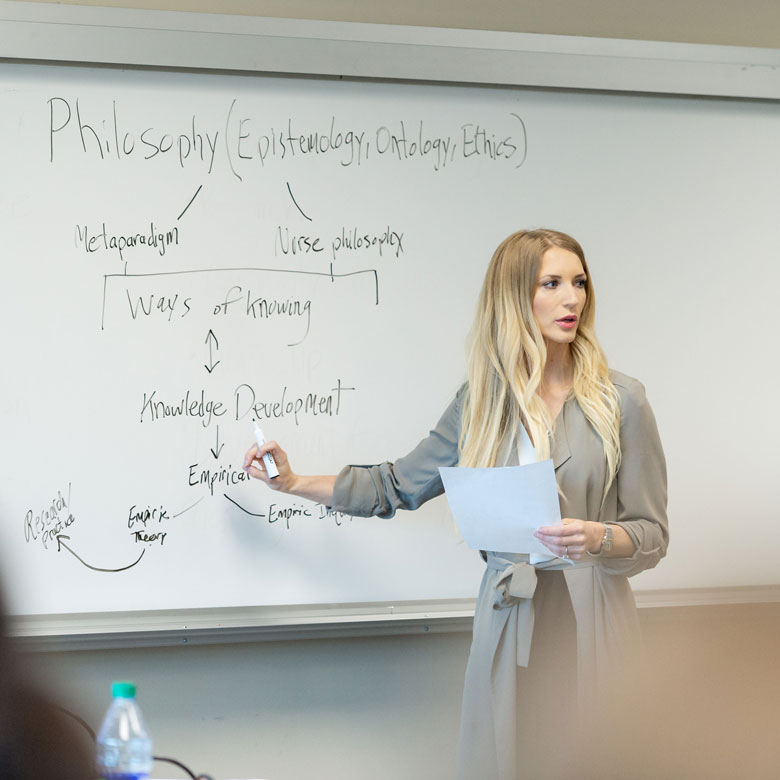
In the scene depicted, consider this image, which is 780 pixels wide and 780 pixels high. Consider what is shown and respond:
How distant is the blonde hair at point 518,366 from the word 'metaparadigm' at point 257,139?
477 millimetres

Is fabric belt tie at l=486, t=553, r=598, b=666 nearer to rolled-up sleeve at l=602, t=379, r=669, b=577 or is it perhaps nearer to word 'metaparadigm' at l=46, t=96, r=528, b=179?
rolled-up sleeve at l=602, t=379, r=669, b=577

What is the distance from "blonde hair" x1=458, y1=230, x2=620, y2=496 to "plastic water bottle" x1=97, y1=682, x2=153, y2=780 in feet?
2.72

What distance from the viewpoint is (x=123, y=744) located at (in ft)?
3.79

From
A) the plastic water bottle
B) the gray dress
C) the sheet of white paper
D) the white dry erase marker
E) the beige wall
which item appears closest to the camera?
the plastic water bottle

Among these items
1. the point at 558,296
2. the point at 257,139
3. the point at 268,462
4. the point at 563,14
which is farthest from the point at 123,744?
the point at 563,14

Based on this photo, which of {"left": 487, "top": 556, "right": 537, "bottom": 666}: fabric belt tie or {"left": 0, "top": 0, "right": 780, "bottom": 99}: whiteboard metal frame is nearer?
{"left": 487, "top": 556, "right": 537, "bottom": 666}: fabric belt tie

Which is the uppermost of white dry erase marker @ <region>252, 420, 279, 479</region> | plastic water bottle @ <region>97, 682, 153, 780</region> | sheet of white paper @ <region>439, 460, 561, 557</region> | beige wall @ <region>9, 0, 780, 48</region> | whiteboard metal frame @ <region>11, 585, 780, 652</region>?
beige wall @ <region>9, 0, 780, 48</region>

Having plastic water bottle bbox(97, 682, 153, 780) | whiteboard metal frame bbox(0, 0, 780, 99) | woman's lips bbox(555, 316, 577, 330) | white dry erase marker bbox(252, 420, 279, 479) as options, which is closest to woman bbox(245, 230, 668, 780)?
woman's lips bbox(555, 316, 577, 330)

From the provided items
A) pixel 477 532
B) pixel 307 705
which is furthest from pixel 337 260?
pixel 307 705

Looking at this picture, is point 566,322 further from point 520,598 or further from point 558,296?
point 520,598

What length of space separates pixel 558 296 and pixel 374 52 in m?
0.80

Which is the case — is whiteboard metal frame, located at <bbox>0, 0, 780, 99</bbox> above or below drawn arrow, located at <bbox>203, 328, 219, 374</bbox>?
above

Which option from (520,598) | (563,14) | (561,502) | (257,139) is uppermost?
(563,14)

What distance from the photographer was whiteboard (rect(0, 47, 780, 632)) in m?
2.00
